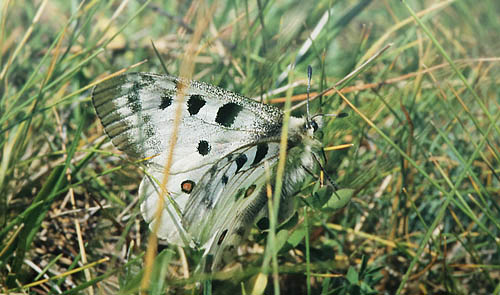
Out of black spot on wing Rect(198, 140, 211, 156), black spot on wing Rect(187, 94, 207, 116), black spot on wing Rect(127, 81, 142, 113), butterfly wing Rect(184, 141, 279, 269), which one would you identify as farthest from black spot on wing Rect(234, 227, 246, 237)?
black spot on wing Rect(127, 81, 142, 113)

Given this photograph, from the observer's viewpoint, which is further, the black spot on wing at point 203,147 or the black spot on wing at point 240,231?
the black spot on wing at point 203,147

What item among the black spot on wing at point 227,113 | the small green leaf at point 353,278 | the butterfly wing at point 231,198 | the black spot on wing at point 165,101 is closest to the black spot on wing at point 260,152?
the butterfly wing at point 231,198

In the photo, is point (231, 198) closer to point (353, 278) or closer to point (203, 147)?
point (203, 147)

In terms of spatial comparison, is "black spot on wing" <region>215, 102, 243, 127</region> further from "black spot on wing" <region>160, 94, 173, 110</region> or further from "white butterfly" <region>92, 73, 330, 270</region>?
"black spot on wing" <region>160, 94, 173, 110</region>

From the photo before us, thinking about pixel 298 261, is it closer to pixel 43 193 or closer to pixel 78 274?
pixel 78 274

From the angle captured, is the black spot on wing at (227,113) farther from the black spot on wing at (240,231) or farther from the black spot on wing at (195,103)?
the black spot on wing at (240,231)

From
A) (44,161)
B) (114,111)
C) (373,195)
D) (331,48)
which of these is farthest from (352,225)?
(331,48)

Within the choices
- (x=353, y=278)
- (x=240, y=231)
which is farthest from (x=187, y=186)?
(x=353, y=278)
